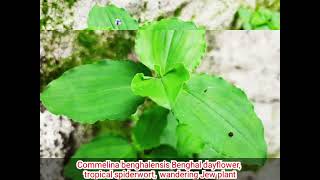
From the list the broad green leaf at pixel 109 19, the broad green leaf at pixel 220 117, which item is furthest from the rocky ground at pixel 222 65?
the broad green leaf at pixel 220 117

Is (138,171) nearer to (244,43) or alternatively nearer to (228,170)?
(228,170)

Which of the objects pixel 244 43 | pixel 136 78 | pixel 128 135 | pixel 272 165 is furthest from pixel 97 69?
pixel 272 165

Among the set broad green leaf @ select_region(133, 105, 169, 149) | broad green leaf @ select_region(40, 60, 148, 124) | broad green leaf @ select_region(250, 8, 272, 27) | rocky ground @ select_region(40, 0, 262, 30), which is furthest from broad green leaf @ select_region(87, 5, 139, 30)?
broad green leaf @ select_region(250, 8, 272, 27)

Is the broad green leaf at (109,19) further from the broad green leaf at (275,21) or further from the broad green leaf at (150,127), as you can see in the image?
the broad green leaf at (275,21)

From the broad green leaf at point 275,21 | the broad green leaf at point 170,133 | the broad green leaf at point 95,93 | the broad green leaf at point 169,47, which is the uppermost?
the broad green leaf at point 275,21

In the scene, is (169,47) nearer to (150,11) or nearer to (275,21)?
(150,11)

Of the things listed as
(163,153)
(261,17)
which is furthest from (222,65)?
(163,153)
